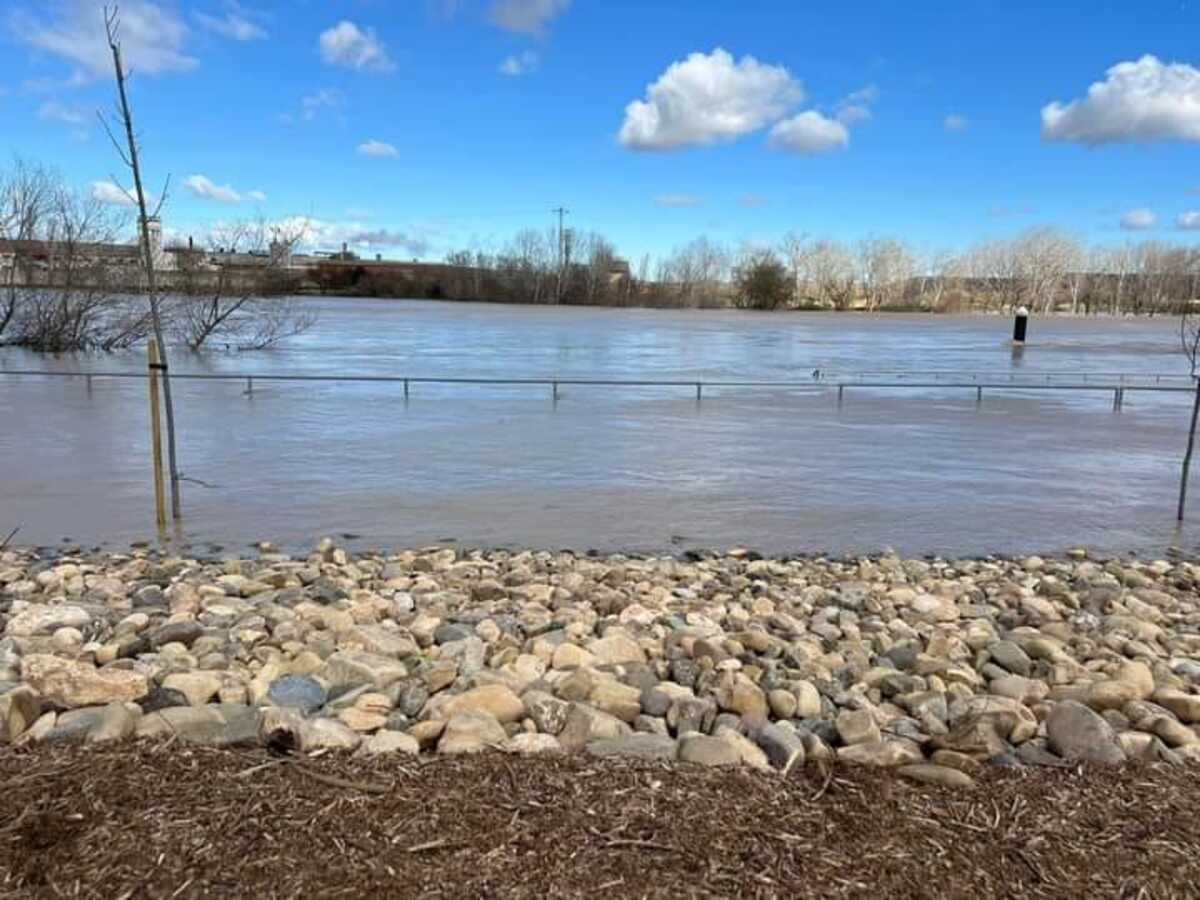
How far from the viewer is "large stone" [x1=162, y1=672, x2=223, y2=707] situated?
3.62m

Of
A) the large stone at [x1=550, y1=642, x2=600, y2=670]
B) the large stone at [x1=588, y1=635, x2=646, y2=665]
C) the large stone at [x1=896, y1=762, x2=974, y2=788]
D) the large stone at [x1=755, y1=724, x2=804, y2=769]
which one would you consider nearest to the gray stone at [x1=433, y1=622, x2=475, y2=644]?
the large stone at [x1=550, y1=642, x2=600, y2=670]

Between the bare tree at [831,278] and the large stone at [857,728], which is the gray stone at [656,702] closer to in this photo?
the large stone at [857,728]

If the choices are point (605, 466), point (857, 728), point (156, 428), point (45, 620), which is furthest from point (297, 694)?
point (605, 466)

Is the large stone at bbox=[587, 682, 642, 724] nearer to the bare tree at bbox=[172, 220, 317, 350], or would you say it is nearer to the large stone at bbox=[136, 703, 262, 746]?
the large stone at bbox=[136, 703, 262, 746]

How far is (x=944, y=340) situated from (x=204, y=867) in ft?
203

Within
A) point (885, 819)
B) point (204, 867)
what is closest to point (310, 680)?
point (204, 867)

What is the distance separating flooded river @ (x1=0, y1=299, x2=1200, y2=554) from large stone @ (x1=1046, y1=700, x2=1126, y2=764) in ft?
16.6

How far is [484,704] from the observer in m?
3.54

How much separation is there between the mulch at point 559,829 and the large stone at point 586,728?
0.23 m

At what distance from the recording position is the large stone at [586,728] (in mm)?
3250

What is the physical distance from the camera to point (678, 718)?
3.62 m

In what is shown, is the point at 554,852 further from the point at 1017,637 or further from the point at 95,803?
the point at 1017,637

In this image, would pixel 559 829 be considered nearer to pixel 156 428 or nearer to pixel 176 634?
pixel 176 634

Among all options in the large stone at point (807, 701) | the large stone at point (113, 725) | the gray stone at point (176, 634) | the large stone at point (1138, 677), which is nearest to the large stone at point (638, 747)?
the large stone at point (807, 701)
